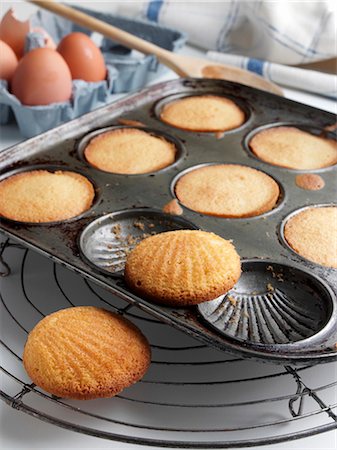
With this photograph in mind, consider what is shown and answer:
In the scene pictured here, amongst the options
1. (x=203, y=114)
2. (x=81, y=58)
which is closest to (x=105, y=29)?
(x=81, y=58)

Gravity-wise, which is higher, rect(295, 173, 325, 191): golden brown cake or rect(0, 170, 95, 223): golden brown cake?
rect(295, 173, 325, 191): golden brown cake

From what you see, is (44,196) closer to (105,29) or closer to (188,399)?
(188,399)

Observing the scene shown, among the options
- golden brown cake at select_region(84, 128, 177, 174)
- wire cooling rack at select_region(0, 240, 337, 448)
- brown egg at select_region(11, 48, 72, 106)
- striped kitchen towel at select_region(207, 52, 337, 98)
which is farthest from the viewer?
striped kitchen towel at select_region(207, 52, 337, 98)

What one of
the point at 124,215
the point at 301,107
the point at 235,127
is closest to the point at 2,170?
the point at 124,215

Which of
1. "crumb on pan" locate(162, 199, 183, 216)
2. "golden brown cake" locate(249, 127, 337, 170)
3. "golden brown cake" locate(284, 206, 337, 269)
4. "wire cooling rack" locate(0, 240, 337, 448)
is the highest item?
"golden brown cake" locate(249, 127, 337, 170)

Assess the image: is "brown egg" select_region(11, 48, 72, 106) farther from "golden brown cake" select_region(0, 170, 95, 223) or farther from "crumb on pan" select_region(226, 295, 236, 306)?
"crumb on pan" select_region(226, 295, 236, 306)

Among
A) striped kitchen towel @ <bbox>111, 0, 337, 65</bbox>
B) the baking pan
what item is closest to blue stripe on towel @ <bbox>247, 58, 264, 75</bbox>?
striped kitchen towel @ <bbox>111, 0, 337, 65</bbox>
